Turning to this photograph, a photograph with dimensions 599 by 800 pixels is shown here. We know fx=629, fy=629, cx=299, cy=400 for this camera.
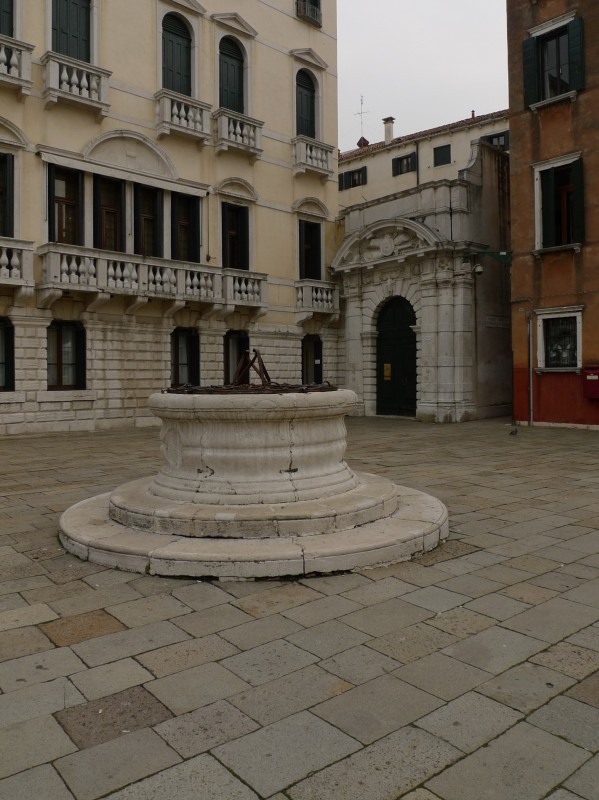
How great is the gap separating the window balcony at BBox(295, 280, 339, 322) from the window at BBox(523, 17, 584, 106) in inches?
314

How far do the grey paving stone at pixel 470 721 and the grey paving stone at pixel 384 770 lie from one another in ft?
0.20

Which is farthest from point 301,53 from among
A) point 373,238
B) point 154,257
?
point 154,257

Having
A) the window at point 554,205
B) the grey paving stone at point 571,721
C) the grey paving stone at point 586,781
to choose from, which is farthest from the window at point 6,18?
the grey paving stone at point 586,781

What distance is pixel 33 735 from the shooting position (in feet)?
8.09

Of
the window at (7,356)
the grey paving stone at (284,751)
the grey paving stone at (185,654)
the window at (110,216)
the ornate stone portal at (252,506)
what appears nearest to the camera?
the grey paving stone at (284,751)

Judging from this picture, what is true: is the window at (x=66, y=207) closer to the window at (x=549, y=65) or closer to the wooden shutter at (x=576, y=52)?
the window at (x=549, y=65)

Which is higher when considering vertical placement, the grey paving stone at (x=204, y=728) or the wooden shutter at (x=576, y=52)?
the wooden shutter at (x=576, y=52)

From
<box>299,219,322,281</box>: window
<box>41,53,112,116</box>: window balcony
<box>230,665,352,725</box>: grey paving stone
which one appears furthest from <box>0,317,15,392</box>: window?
<box>230,665,352,725</box>: grey paving stone

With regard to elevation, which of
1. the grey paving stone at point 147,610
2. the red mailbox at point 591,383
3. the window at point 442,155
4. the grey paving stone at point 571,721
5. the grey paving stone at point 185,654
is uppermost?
the window at point 442,155

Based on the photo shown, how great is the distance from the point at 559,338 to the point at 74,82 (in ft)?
45.0

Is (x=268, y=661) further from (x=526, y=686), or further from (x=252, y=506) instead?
(x=252, y=506)

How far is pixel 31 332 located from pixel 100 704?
13.8m

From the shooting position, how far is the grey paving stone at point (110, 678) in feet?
9.22

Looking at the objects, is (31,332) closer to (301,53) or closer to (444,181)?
(444,181)
